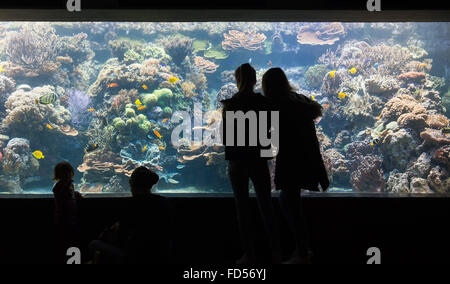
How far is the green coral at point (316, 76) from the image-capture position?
41.8 ft

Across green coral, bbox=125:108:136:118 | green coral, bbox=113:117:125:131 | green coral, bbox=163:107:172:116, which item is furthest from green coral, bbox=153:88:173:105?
green coral, bbox=113:117:125:131

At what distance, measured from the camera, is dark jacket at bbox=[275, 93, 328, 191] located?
7.54 feet

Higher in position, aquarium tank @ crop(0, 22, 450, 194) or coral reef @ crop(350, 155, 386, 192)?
aquarium tank @ crop(0, 22, 450, 194)

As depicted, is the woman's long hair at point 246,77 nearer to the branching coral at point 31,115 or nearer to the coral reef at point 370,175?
the coral reef at point 370,175

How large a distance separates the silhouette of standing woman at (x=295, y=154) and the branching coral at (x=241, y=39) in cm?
1264

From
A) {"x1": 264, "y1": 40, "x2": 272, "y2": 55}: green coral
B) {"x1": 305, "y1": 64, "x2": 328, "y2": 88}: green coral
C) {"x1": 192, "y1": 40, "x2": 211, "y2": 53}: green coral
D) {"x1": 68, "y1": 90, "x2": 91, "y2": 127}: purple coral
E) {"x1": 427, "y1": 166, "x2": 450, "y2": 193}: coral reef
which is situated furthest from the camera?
{"x1": 264, "y1": 40, "x2": 272, "y2": 55}: green coral
